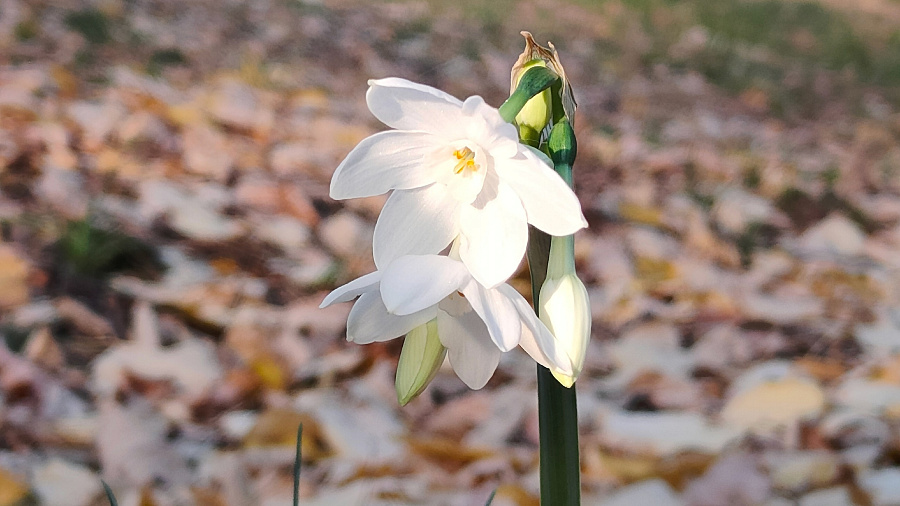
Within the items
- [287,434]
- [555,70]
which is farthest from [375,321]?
[287,434]

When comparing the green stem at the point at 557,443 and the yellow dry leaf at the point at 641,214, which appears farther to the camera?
the yellow dry leaf at the point at 641,214

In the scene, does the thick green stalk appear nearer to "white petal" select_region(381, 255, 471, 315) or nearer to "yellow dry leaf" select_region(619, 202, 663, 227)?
"white petal" select_region(381, 255, 471, 315)

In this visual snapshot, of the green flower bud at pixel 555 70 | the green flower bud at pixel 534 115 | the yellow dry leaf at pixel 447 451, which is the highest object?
the green flower bud at pixel 555 70

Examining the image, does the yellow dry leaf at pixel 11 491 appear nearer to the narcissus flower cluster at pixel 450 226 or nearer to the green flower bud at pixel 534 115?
the narcissus flower cluster at pixel 450 226

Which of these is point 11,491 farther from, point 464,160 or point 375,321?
point 464,160

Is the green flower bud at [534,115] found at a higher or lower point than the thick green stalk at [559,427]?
higher

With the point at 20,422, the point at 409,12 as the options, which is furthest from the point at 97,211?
the point at 409,12

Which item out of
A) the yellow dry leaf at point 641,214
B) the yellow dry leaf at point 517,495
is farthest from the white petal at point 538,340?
the yellow dry leaf at point 641,214
